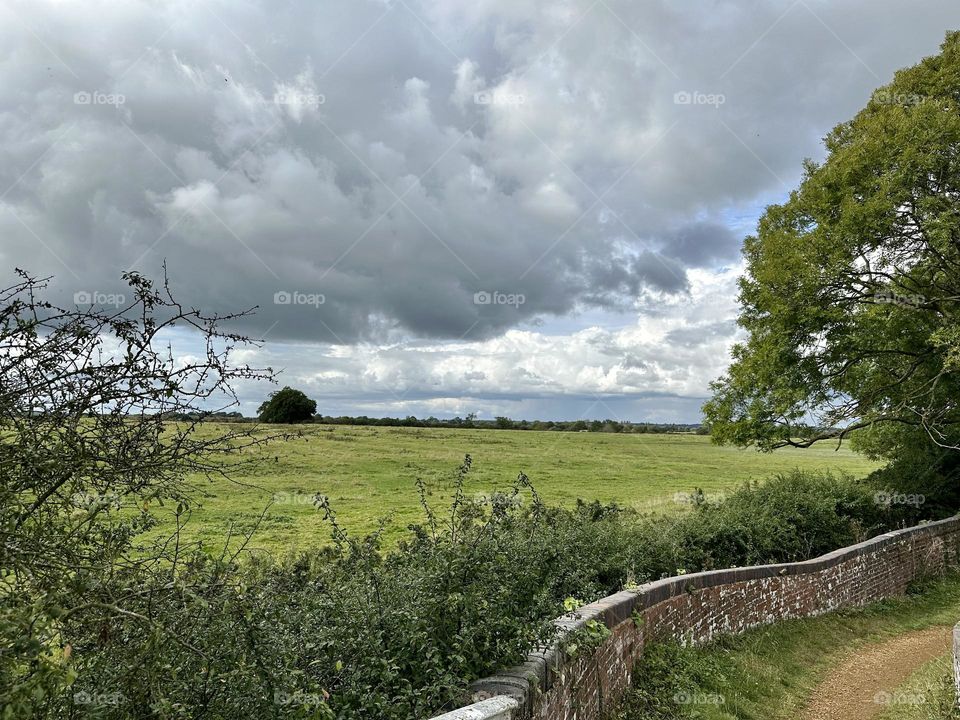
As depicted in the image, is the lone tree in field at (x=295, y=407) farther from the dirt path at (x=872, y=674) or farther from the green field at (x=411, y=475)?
the dirt path at (x=872, y=674)

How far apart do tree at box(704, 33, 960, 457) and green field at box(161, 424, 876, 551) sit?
291 centimetres

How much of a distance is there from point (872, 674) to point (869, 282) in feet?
31.7

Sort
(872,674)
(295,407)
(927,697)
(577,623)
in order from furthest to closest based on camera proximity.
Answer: (295,407) < (872,674) < (927,697) < (577,623)

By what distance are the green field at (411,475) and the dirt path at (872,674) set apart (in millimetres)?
6528

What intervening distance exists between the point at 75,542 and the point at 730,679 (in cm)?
→ 834

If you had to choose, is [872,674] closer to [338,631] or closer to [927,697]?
[927,697]

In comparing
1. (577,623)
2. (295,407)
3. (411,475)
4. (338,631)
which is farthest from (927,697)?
(295,407)

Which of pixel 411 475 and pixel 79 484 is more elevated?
pixel 79 484

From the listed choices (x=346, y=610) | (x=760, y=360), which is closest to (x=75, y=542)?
(x=346, y=610)

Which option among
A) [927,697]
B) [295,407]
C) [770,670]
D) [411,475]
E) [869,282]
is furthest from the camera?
[295,407]

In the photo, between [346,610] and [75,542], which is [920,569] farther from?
[75,542]

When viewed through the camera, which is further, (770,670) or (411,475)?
(411,475)

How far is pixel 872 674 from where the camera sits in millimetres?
10664

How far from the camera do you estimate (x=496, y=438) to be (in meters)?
52.3
